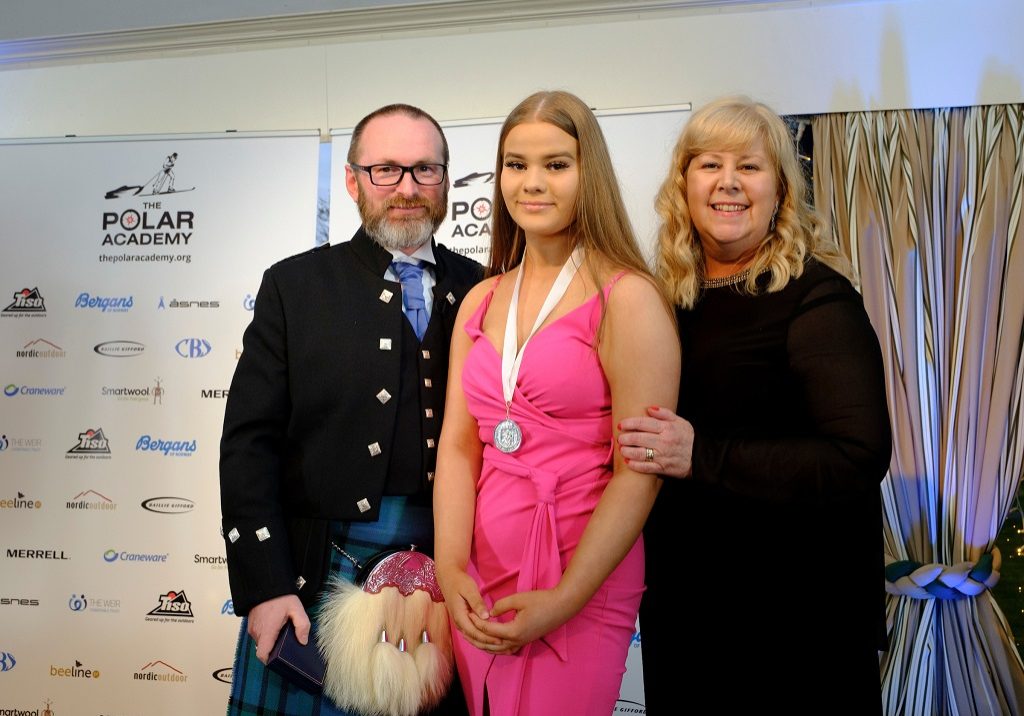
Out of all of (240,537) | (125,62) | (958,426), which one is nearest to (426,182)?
(240,537)

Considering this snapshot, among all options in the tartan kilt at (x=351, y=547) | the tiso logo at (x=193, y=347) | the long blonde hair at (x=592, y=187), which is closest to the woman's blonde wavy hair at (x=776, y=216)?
the long blonde hair at (x=592, y=187)

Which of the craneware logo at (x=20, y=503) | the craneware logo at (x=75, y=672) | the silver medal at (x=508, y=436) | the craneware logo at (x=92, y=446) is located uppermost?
the silver medal at (x=508, y=436)

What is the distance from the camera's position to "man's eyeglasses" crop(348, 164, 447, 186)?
2.27 m

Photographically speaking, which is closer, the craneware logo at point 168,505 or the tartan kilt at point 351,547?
the tartan kilt at point 351,547

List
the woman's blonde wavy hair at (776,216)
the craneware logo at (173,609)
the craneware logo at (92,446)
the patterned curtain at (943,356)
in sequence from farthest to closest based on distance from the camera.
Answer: the craneware logo at (92,446), the craneware logo at (173,609), the patterned curtain at (943,356), the woman's blonde wavy hair at (776,216)

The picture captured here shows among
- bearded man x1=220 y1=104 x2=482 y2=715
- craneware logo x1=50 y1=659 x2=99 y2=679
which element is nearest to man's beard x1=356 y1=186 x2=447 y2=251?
bearded man x1=220 y1=104 x2=482 y2=715

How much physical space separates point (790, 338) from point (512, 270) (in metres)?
0.66

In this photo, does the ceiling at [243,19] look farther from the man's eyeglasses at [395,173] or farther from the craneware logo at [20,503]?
the craneware logo at [20,503]

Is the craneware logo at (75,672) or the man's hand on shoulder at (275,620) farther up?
the man's hand on shoulder at (275,620)

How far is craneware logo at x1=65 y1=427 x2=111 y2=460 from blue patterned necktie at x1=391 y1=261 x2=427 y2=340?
2337 millimetres

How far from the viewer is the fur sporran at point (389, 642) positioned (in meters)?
1.89

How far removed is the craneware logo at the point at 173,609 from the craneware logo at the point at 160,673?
21 cm

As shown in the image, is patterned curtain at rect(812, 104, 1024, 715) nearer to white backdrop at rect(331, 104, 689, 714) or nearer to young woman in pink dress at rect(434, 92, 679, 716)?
white backdrop at rect(331, 104, 689, 714)

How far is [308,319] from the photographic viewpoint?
87.4 inches
